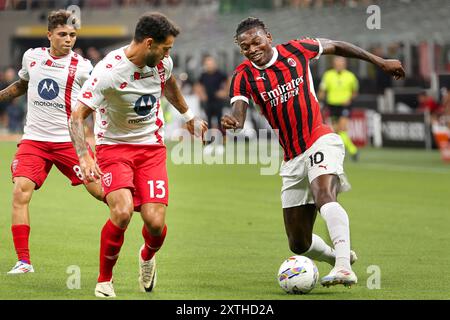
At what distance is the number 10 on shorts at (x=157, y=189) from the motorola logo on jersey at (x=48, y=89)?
6.79ft

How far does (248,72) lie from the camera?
9.87 metres

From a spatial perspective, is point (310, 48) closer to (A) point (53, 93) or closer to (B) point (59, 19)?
(B) point (59, 19)

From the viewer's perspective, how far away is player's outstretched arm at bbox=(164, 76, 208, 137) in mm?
9633

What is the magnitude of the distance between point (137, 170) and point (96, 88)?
79 centimetres

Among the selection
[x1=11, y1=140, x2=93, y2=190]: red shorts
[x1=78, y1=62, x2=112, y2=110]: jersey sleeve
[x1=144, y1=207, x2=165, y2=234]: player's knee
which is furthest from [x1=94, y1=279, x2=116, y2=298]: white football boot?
[x1=11, y1=140, x2=93, y2=190]: red shorts

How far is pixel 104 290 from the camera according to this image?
8.77m

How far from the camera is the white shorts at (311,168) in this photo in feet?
31.1

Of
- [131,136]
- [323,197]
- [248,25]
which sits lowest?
[323,197]

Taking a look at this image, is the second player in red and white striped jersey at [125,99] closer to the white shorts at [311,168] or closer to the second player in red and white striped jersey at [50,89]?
the white shorts at [311,168]

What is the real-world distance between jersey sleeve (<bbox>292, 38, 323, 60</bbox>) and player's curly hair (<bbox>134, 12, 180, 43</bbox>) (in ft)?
5.21

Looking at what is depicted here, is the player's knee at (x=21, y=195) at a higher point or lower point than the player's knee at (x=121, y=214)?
higher

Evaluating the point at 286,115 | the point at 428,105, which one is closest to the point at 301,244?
the point at 286,115

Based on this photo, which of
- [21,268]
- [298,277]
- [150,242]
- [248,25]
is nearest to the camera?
[298,277]

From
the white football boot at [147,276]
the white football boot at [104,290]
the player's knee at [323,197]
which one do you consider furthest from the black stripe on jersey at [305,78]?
the white football boot at [104,290]
